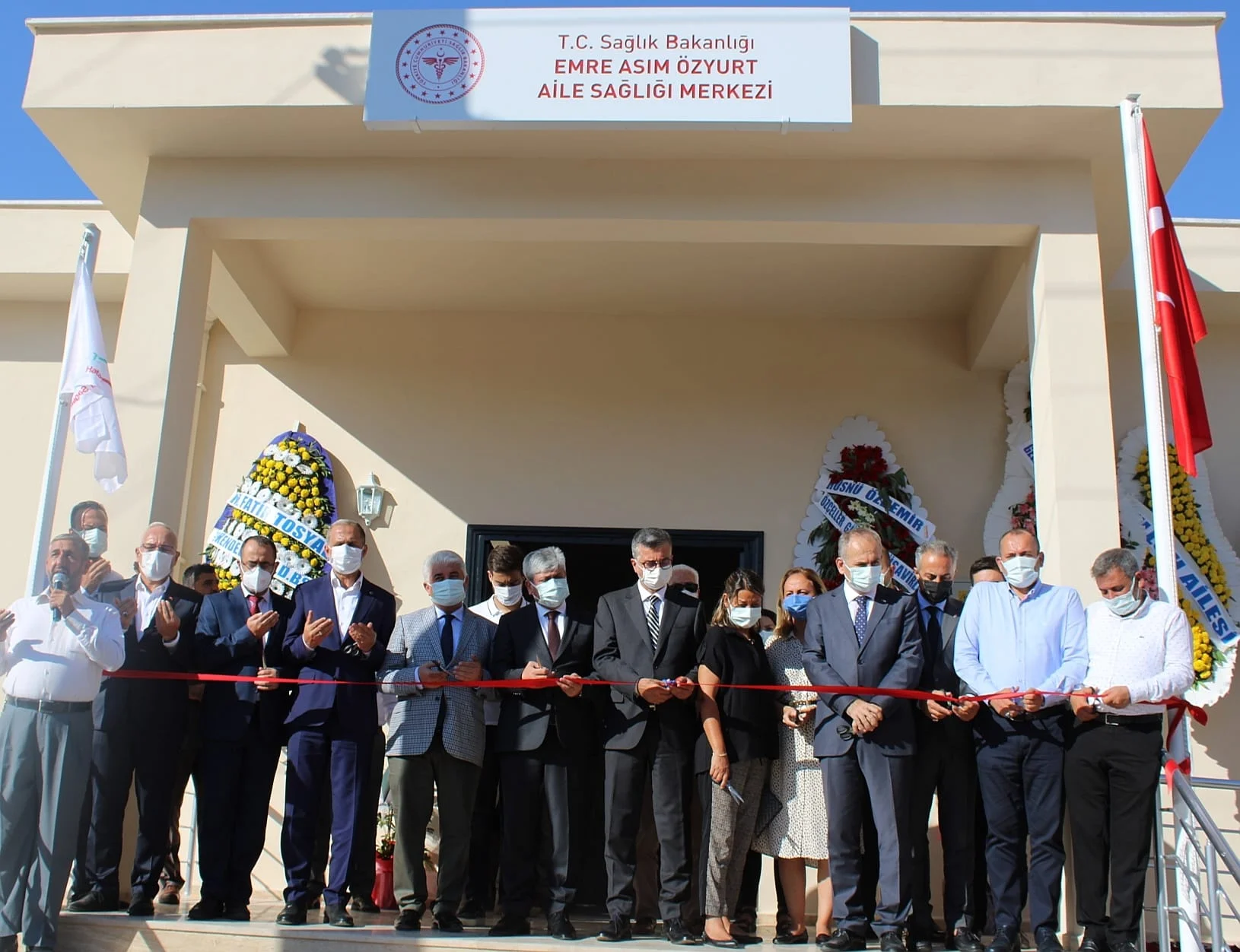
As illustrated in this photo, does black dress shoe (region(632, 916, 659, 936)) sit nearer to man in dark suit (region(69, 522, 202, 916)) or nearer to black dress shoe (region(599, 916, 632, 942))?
black dress shoe (region(599, 916, 632, 942))

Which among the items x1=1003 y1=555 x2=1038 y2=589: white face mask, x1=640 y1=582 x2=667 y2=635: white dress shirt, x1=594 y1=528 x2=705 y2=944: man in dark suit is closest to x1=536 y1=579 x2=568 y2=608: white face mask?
x1=594 y1=528 x2=705 y2=944: man in dark suit

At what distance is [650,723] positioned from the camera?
16.1 ft

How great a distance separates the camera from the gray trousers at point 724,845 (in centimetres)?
480

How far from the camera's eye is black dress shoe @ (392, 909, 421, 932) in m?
4.70

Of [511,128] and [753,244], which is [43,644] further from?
[753,244]

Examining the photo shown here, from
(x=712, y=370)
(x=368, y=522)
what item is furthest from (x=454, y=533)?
(x=712, y=370)

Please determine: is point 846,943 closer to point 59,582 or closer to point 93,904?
point 93,904

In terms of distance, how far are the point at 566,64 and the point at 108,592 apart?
10.7 feet

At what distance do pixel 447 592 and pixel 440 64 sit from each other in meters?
2.60

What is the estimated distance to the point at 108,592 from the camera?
5328mm

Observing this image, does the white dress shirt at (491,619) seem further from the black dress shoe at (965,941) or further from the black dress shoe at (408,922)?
the black dress shoe at (965,941)

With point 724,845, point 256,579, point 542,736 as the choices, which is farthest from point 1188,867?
point 256,579

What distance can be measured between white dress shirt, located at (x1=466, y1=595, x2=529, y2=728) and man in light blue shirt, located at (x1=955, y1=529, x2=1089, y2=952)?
1972mm

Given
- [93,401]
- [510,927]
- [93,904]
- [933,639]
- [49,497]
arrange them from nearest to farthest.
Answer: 1. [510,927]
2. [93,904]
3. [933,639]
4. [49,497]
5. [93,401]
